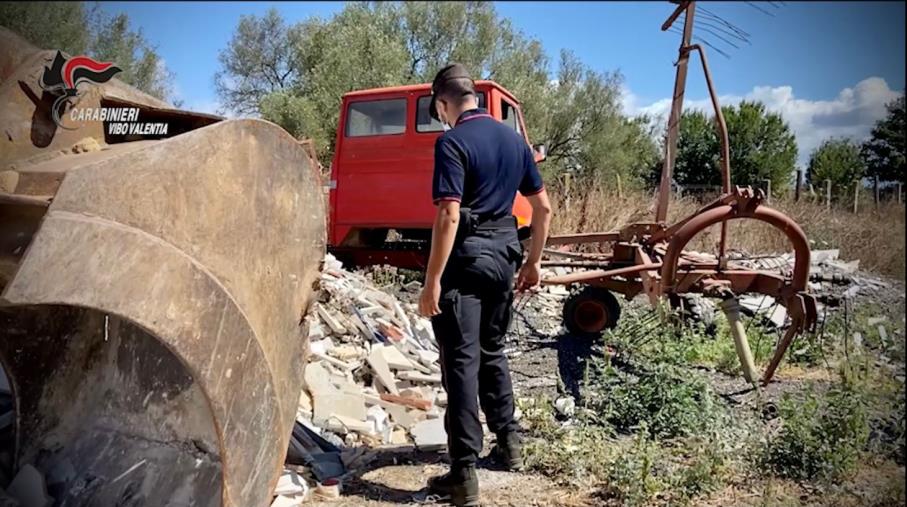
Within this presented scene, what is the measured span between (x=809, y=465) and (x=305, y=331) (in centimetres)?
232

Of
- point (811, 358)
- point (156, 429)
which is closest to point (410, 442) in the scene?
point (156, 429)

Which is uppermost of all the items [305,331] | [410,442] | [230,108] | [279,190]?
[230,108]

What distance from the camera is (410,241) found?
27.0ft

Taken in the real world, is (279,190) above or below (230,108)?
below

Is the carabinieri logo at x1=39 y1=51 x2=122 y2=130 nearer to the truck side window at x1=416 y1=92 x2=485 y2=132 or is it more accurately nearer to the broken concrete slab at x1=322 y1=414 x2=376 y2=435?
the broken concrete slab at x1=322 y1=414 x2=376 y2=435

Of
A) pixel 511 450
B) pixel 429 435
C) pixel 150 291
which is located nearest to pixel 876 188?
pixel 511 450

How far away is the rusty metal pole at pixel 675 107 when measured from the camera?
5.04 metres

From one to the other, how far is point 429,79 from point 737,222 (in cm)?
416

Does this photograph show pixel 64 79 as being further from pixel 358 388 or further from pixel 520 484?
pixel 358 388

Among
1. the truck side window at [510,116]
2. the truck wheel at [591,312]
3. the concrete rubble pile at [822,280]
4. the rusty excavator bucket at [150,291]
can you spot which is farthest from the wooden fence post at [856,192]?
the truck side window at [510,116]

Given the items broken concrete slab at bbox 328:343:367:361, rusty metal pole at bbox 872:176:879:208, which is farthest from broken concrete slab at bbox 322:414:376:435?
rusty metal pole at bbox 872:176:879:208

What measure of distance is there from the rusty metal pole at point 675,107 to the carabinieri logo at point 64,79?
13.0 ft

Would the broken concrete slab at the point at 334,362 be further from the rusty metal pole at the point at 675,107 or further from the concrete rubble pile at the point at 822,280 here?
the concrete rubble pile at the point at 822,280

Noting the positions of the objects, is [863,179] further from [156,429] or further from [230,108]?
[230,108]
